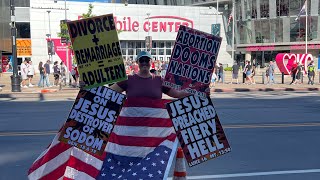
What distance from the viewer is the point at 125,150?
17.0 ft

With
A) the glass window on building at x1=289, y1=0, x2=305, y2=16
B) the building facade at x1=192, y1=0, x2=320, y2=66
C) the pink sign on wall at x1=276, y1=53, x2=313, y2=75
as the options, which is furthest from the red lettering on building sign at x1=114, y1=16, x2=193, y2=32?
the pink sign on wall at x1=276, y1=53, x2=313, y2=75

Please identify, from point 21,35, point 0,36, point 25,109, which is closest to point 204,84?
point 25,109

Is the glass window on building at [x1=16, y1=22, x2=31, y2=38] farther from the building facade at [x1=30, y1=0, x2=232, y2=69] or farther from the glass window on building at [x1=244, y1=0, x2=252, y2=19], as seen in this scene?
the glass window on building at [x1=244, y1=0, x2=252, y2=19]

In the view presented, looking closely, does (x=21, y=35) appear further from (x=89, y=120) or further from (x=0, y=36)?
(x=89, y=120)

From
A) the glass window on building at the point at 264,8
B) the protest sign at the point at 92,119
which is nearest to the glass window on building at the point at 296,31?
the glass window on building at the point at 264,8

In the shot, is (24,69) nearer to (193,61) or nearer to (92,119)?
(92,119)

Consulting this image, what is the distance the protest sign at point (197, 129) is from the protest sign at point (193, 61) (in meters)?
0.16

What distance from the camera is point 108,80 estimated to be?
4871 millimetres

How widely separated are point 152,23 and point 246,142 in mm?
Result: 54982

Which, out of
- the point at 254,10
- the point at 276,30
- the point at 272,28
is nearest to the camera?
the point at 276,30

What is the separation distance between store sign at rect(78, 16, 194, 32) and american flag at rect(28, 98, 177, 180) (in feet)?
185

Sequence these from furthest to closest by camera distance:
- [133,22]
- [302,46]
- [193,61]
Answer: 1. [133,22]
2. [302,46]
3. [193,61]

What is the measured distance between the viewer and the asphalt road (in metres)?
6.96

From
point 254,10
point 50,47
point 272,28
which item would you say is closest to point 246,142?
point 50,47
